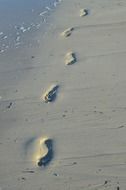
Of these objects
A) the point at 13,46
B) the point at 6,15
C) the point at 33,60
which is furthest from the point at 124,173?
the point at 6,15

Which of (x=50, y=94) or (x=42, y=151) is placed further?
(x=50, y=94)

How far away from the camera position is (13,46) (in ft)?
16.0

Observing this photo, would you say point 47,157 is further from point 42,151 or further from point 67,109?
point 67,109

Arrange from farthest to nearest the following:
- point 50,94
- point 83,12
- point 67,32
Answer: point 83,12
point 67,32
point 50,94

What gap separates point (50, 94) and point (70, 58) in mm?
675

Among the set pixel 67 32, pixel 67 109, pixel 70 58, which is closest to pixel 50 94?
pixel 67 109

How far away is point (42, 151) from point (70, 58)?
1.44m

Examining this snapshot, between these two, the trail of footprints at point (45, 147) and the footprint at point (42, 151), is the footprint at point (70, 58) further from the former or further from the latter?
the footprint at point (42, 151)

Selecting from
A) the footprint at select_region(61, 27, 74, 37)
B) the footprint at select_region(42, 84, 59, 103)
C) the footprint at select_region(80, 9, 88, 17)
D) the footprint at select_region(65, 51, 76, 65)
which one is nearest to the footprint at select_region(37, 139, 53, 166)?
the footprint at select_region(42, 84, 59, 103)

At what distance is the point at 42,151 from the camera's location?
10.5ft

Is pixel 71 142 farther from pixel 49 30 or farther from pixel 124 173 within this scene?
pixel 49 30

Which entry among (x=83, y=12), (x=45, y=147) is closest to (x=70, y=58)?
(x=83, y=12)

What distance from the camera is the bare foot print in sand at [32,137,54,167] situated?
311 centimetres

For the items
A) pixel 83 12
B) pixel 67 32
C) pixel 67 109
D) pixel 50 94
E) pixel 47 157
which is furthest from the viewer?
pixel 83 12
